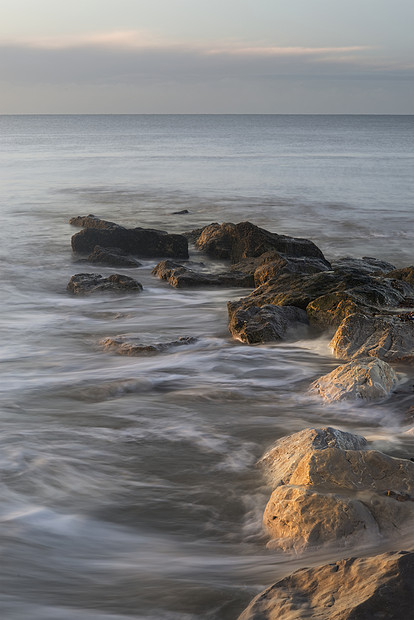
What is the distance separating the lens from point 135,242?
540 inches

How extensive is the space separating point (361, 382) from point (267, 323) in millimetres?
2111

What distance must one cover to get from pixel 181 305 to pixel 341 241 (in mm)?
7112

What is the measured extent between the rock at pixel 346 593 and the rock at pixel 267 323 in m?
4.90

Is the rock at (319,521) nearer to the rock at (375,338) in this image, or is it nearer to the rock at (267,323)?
the rock at (375,338)

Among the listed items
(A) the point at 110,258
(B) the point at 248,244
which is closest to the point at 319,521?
(B) the point at 248,244

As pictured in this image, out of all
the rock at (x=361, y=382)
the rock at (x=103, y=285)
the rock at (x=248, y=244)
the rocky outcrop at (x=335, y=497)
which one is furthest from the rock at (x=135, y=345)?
the rock at (x=248, y=244)

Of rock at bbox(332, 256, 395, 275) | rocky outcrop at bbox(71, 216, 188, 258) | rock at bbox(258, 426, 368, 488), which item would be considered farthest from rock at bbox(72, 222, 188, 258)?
rock at bbox(258, 426, 368, 488)

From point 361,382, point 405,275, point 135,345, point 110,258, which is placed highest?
point 405,275

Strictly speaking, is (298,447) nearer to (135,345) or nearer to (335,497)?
(335,497)

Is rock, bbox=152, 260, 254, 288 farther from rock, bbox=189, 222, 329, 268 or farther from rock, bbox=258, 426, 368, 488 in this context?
rock, bbox=258, 426, 368, 488

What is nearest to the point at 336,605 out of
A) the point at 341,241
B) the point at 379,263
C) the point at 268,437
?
the point at 268,437

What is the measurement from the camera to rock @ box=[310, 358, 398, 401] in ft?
18.5

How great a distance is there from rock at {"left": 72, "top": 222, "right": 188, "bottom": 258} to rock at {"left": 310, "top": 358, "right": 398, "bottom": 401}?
7.93 meters

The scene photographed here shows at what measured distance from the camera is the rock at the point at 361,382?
564 cm
